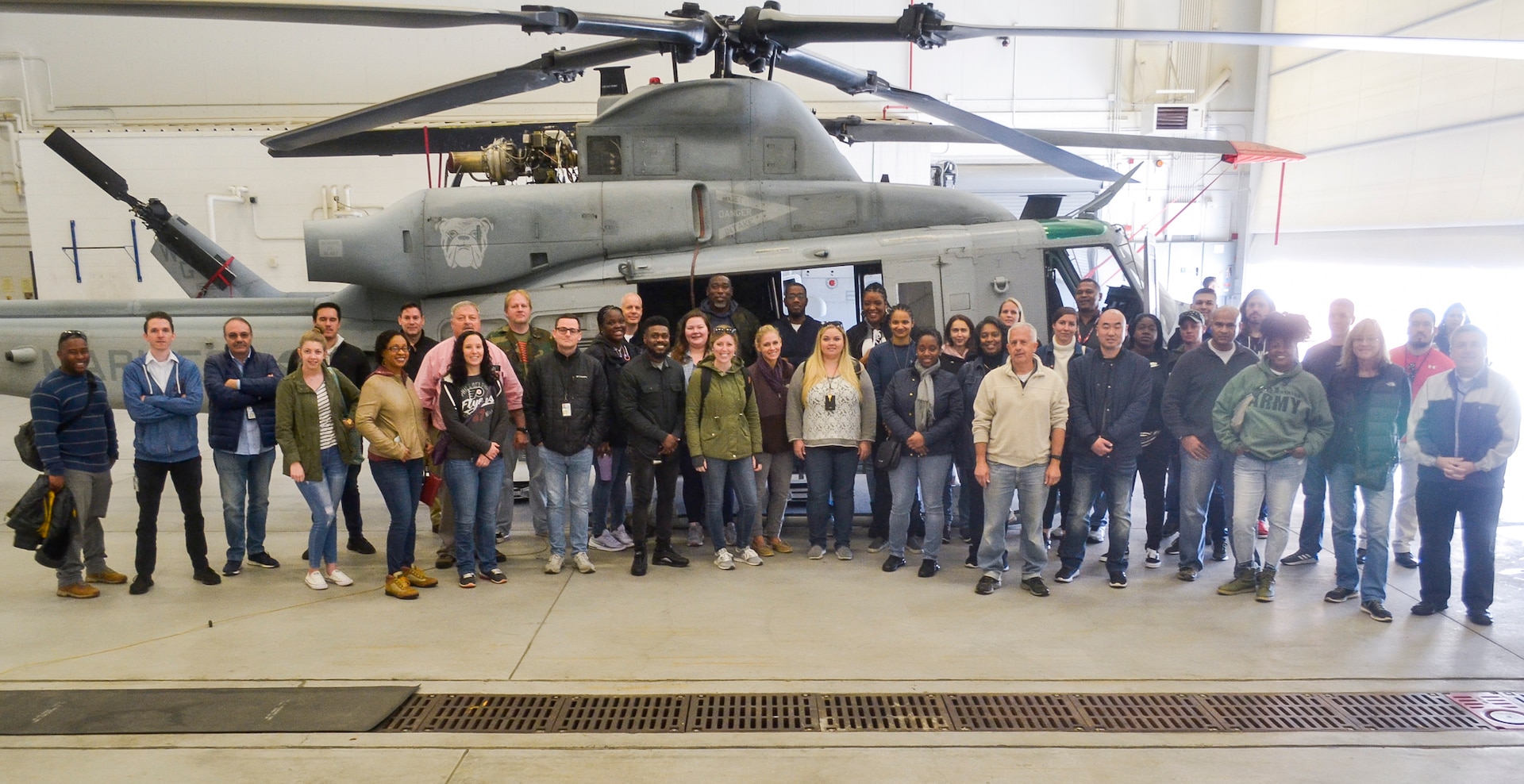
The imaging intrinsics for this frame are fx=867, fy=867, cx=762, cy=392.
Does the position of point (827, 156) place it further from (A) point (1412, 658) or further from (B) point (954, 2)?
(B) point (954, 2)

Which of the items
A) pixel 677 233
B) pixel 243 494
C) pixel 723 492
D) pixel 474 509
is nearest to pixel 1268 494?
pixel 723 492

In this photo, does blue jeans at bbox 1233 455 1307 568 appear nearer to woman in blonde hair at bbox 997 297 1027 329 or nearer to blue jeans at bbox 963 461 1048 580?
blue jeans at bbox 963 461 1048 580

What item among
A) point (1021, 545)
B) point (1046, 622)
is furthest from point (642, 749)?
point (1021, 545)

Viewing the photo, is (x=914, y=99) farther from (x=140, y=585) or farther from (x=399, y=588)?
(x=140, y=585)

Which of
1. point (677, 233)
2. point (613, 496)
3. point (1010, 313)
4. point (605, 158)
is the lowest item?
point (613, 496)

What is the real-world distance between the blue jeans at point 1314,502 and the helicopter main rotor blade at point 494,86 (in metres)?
5.56

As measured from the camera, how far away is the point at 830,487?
6.59m

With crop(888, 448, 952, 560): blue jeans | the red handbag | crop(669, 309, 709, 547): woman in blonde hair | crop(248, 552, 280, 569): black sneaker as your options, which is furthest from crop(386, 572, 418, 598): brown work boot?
crop(888, 448, 952, 560): blue jeans

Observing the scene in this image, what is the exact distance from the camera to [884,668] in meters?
4.59

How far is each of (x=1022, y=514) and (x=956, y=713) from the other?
1944 millimetres

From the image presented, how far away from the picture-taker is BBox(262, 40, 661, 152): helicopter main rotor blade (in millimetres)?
6465

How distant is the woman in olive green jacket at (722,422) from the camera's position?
6.00m

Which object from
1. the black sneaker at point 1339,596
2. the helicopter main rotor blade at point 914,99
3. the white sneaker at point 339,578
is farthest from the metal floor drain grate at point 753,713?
the helicopter main rotor blade at point 914,99

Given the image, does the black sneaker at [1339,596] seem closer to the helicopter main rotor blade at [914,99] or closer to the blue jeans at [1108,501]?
the blue jeans at [1108,501]
